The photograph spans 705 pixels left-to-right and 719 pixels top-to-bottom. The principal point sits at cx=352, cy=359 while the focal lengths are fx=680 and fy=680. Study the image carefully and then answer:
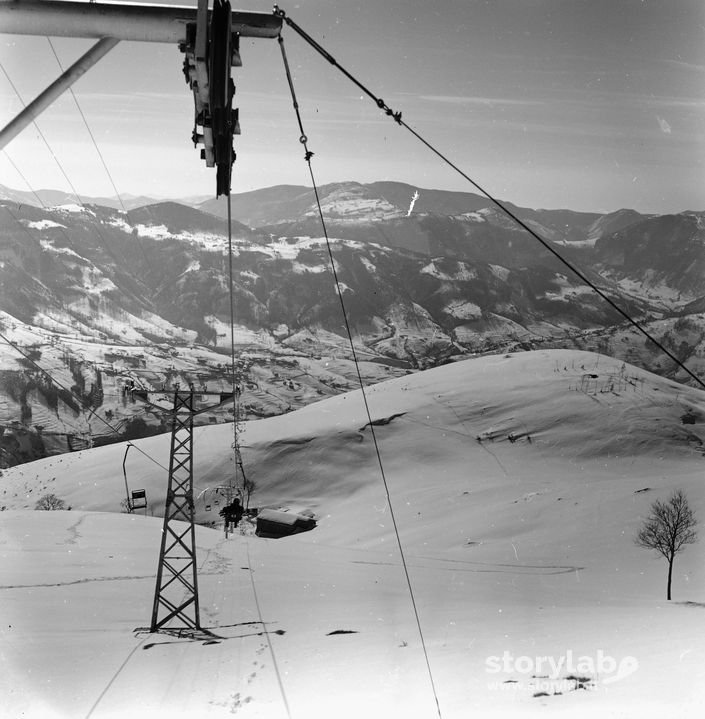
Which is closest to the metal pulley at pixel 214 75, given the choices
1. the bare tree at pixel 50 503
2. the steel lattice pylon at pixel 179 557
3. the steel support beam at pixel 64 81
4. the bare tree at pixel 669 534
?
the steel support beam at pixel 64 81

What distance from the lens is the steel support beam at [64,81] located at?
5.75 metres

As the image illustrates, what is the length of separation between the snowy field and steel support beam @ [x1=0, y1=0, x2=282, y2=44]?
1206 cm

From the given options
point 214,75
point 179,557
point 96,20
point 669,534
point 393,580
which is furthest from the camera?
point 669,534

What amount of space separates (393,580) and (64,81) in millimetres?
42675

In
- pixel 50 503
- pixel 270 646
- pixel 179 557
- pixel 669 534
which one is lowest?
pixel 270 646

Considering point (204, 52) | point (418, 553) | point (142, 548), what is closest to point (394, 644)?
point (204, 52)

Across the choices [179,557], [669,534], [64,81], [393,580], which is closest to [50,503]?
[393,580]

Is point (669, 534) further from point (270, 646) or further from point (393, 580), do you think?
point (270, 646)

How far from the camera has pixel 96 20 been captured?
580 centimetres

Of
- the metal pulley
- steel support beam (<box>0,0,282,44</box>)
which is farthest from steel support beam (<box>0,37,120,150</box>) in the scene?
the metal pulley

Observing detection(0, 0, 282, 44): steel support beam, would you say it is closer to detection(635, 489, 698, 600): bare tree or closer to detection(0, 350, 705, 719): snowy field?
detection(0, 350, 705, 719): snowy field

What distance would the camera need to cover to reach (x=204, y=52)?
6.04m

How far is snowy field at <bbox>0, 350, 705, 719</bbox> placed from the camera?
15.1m

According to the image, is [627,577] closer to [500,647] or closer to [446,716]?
[500,647]
